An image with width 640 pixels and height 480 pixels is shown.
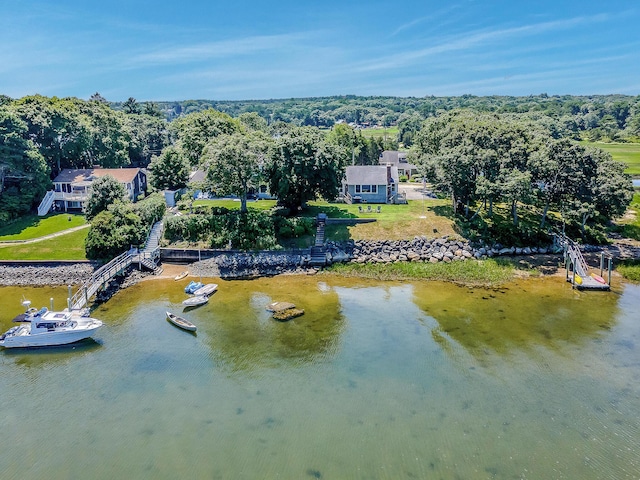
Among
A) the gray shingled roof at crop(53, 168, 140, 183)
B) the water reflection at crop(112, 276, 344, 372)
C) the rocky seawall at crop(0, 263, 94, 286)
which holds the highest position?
the gray shingled roof at crop(53, 168, 140, 183)

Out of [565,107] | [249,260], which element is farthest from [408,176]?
[565,107]

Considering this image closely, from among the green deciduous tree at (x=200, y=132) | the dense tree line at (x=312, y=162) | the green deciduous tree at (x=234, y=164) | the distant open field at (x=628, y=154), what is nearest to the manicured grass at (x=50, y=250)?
the dense tree line at (x=312, y=162)

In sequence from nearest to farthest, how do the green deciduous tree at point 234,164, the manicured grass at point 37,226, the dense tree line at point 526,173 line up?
1. the dense tree line at point 526,173
2. the green deciduous tree at point 234,164
3. the manicured grass at point 37,226

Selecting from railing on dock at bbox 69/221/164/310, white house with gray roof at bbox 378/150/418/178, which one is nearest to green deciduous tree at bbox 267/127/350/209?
railing on dock at bbox 69/221/164/310

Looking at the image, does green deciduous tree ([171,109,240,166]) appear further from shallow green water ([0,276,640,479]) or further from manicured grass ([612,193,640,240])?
manicured grass ([612,193,640,240])

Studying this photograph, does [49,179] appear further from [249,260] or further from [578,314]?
[578,314]

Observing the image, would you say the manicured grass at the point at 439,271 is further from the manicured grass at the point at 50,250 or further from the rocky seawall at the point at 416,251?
the manicured grass at the point at 50,250
